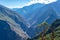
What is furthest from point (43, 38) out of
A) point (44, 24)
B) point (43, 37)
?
point (44, 24)

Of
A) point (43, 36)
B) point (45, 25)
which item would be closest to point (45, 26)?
→ point (45, 25)

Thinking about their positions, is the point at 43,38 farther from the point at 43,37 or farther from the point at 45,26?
the point at 45,26

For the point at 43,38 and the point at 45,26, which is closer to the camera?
the point at 43,38

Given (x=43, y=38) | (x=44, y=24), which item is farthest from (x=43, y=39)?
(x=44, y=24)

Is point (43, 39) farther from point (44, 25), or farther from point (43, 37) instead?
point (44, 25)

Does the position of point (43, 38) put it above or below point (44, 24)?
below

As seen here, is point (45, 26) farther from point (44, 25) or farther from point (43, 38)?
point (43, 38)

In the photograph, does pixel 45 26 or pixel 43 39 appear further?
pixel 45 26

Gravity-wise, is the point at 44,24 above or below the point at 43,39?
above
